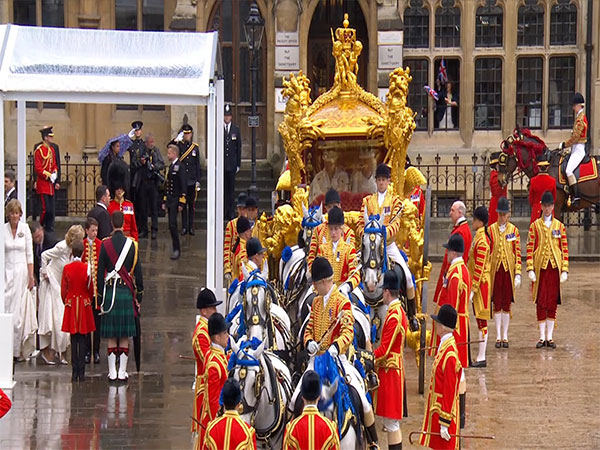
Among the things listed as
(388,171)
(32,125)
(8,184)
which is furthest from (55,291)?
(32,125)

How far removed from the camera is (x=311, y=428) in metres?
9.24

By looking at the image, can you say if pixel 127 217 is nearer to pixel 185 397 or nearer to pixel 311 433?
pixel 185 397

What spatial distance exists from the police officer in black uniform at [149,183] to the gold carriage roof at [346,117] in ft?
26.1

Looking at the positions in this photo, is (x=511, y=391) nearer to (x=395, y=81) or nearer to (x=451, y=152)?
(x=395, y=81)

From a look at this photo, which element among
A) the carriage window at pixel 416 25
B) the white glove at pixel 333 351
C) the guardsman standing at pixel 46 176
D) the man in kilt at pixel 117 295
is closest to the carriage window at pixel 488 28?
the carriage window at pixel 416 25

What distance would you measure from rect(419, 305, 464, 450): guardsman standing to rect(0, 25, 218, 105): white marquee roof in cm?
466

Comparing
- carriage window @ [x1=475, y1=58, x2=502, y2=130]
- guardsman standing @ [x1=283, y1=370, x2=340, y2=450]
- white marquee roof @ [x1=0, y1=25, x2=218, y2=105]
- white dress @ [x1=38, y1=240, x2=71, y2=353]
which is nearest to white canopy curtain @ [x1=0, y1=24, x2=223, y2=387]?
white marquee roof @ [x1=0, y1=25, x2=218, y2=105]

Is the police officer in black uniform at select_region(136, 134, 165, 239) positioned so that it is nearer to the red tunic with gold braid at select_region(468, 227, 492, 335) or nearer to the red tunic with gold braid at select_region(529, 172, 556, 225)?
the red tunic with gold braid at select_region(529, 172, 556, 225)

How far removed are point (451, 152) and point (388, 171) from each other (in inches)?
513

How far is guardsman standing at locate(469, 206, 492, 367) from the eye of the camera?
1611cm

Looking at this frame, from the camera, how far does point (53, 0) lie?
90.6 feet

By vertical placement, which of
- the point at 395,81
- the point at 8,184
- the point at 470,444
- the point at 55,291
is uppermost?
the point at 395,81

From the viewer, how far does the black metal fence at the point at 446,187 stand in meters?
26.4

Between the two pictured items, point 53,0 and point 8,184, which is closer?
point 8,184
